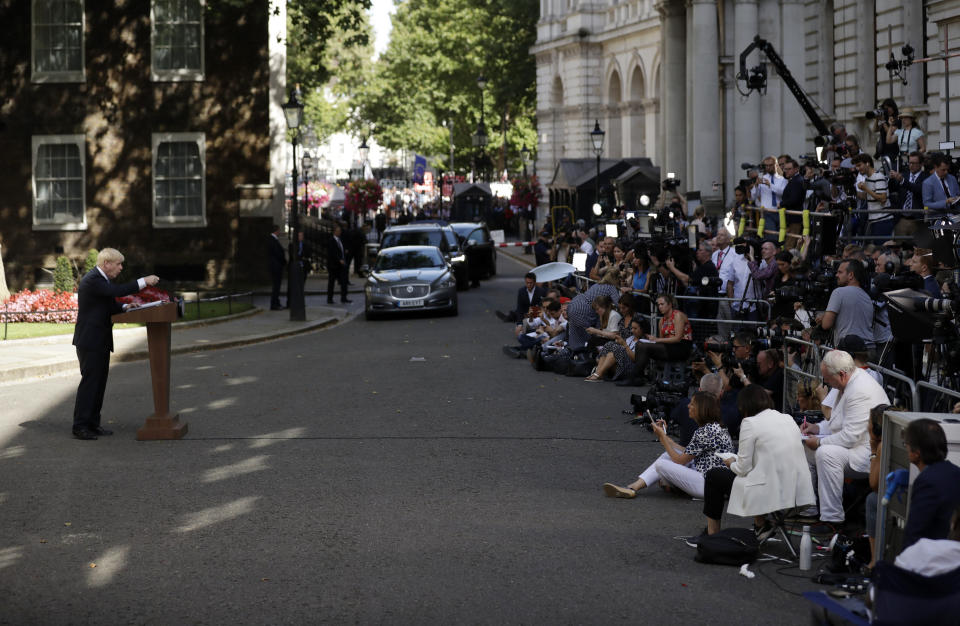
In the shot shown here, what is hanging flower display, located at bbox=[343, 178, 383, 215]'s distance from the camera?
201ft

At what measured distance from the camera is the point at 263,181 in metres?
36.1

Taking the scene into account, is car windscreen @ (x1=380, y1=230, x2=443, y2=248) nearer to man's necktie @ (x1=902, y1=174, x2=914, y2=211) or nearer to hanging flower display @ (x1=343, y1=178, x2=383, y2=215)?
man's necktie @ (x1=902, y1=174, x2=914, y2=211)

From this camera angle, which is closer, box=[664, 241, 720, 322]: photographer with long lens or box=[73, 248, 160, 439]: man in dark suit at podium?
box=[73, 248, 160, 439]: man in dark suit at podium

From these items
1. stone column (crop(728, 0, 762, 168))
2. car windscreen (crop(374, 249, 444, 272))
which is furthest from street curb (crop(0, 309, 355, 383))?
stone column (crop(728, 0, 762, 168))

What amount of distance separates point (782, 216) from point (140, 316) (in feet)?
34.1

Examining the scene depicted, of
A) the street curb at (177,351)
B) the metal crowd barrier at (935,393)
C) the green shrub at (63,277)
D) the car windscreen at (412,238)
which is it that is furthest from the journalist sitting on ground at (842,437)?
the car windscreen at (412,238)

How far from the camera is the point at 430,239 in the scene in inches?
1438

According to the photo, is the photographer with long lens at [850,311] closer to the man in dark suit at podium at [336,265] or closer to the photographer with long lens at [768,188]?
the photographer with long lens at [768,188]

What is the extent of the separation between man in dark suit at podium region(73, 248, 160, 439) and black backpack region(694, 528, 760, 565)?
23.5ft

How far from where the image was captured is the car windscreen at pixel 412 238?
36406 mm

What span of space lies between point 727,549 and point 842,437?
152 cm

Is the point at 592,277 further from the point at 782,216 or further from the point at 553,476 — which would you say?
the point at 553,476

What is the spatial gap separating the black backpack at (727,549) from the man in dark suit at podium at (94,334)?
7.16 m

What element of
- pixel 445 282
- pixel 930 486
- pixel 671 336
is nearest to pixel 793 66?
pixel 445 282
